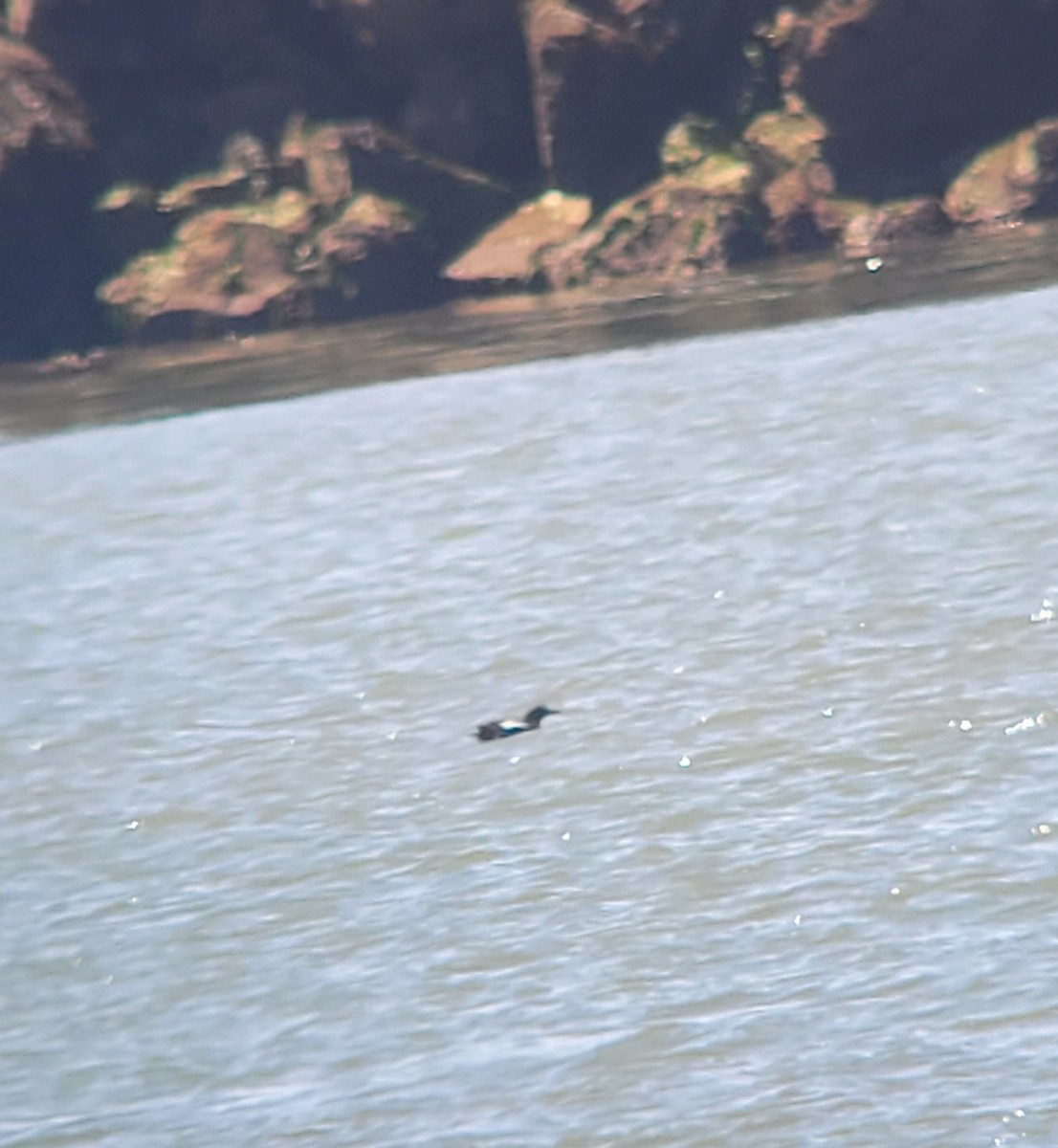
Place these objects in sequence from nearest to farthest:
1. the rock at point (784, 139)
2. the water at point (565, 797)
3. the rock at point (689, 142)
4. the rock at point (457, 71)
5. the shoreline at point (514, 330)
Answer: the water at point (565, 797), the shoreline at point (514, 330), the rock at point (784, 139), the rock at point (689, 142), the rock at point (457, 71)

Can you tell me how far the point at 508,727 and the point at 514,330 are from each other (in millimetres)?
28623

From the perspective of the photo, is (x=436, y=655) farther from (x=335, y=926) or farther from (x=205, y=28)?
(x=205, y=28)

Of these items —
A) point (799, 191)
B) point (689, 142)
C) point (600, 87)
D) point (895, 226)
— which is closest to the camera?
point (895, 226)

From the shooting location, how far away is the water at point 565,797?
1149cm

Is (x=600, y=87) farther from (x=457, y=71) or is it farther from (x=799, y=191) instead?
(x=799, y=191)

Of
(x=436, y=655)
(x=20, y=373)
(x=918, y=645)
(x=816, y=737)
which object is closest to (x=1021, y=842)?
(x=816, y=737)

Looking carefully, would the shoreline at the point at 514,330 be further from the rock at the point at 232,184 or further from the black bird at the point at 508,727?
the black bird at the point at 508,727

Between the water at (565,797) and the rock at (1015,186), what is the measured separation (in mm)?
21244

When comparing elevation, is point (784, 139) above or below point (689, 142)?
below

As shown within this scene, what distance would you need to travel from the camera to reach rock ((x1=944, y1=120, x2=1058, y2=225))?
168 feet

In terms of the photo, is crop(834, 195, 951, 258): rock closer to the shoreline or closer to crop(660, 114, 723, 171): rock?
the shoreline

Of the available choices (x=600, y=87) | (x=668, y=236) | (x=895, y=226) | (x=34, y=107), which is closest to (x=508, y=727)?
(x=895, y=226)

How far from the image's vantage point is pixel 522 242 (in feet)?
183

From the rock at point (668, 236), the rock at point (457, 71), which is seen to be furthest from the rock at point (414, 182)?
the rock at point (668, 236)
